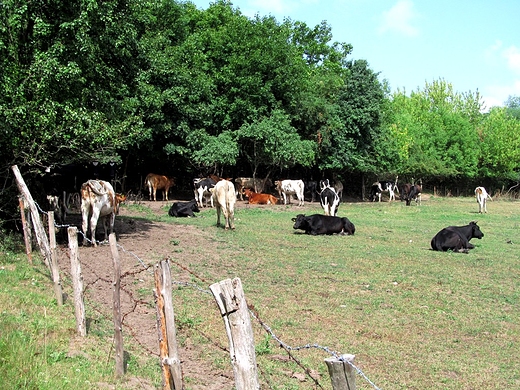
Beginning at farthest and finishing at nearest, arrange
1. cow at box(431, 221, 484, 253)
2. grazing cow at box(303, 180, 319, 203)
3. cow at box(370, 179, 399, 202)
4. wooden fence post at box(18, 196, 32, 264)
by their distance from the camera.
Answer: cow at box(370, 179, 399, 202)
grazing cow at box(303, 180, 319, 203)
cow at box(431, 221, 484, 253)
wooden fence post at box(18, 196, 32, 264)

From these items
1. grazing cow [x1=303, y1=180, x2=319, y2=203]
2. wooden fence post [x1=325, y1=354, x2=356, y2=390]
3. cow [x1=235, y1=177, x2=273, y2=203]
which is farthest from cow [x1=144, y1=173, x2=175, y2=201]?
wooden fence post [x1=325, y1=354, x2=356, y2=390]

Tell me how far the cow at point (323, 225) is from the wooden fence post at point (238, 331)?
49.9ft

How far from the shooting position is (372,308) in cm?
950

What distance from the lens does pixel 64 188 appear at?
739 inches

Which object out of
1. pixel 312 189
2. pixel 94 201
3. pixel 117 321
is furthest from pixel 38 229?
pixel 312 189

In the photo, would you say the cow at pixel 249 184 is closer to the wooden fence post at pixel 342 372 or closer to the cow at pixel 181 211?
the cow at pixel 181 211

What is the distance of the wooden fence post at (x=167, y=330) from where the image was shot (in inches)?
193

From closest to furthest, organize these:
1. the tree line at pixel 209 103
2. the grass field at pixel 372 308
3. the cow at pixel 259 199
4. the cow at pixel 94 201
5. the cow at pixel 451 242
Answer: the grass field at pixel 372 308
the tree line at pixel 209 103
the cow at pixel 94 201
the cow at pixel 451 242
the cow at pixel 259 199

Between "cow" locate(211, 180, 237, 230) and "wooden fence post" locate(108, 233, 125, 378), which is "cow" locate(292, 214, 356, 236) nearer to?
"cow" locate(211, 180, 237, 230)

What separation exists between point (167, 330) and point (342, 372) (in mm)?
2163

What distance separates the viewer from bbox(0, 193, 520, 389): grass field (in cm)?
684

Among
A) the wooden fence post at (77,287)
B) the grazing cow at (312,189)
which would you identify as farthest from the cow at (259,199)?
the wooden fence post at (77,287)

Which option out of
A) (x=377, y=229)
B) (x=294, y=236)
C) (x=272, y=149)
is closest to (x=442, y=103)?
(x=272, y=149)

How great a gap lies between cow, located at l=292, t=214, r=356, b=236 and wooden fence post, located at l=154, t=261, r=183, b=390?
14.2 m
